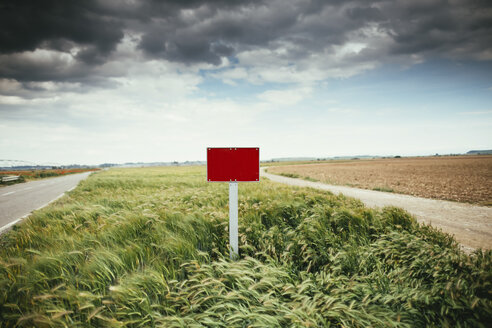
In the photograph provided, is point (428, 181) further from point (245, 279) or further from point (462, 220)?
point (245, 279)

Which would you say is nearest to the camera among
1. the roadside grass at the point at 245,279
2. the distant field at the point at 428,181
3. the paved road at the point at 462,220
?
the roadside grass at the point at 245,279

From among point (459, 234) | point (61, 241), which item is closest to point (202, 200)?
point (61, 241)

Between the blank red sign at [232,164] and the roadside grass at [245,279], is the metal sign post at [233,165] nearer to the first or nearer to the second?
the blank red sign at [232,164]

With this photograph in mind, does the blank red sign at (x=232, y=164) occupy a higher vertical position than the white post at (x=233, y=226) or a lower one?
higher

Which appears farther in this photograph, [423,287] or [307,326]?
[423,287]

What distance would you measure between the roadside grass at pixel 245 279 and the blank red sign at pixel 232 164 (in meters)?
1.13

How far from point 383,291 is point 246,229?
222cm

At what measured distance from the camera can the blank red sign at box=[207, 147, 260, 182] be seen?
331cm

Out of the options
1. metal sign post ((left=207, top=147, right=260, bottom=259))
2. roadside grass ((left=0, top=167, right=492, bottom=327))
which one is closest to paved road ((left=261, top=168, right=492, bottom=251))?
roadside grass ((left=0, top=167, right=492, bottom=327))

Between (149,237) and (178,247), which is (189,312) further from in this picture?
(149,237)

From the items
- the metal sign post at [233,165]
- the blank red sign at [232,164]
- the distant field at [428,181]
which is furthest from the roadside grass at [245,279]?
the distant field at [428,181]

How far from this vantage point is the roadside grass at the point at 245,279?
212 cm

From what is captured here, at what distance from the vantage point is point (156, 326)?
2021 millimetres

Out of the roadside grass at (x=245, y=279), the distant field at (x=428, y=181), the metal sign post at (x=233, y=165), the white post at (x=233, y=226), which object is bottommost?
the distant field at (x=428, y=181)
